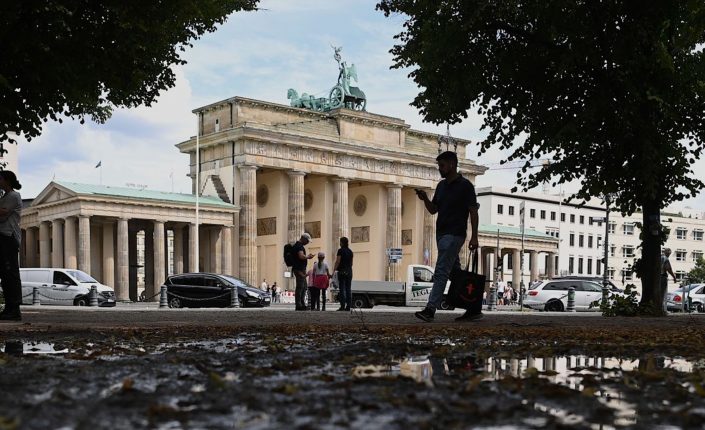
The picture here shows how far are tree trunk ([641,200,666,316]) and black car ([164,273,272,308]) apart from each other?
21773mm

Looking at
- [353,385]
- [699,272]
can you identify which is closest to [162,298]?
[353,385]

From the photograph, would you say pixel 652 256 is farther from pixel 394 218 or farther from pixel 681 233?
pixel 681 233

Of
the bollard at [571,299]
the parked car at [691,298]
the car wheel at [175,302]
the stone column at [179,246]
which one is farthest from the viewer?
the stone column at [179,246]

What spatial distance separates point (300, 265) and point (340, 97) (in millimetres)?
56988

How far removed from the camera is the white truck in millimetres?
40000

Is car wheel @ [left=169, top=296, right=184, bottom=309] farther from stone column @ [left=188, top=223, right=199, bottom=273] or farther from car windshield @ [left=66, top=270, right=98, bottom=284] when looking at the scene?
stone column @ [left=188, top=223, right=199, bottom=273]

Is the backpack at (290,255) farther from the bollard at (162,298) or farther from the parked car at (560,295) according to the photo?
the parked car at (560,295)

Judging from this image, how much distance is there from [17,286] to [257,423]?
9.49m

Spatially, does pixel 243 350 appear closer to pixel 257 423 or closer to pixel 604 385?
pixel 604 385

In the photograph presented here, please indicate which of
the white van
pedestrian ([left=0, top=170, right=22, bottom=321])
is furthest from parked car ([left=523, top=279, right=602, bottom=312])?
pedestrian ([left=0, top=170, right=22, bottom=321])

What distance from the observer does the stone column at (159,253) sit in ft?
214

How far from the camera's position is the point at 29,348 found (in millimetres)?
7043

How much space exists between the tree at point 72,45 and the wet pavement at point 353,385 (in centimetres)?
393

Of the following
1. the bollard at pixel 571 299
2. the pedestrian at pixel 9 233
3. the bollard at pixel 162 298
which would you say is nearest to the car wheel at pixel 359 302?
the bollard at pixel 162 298
